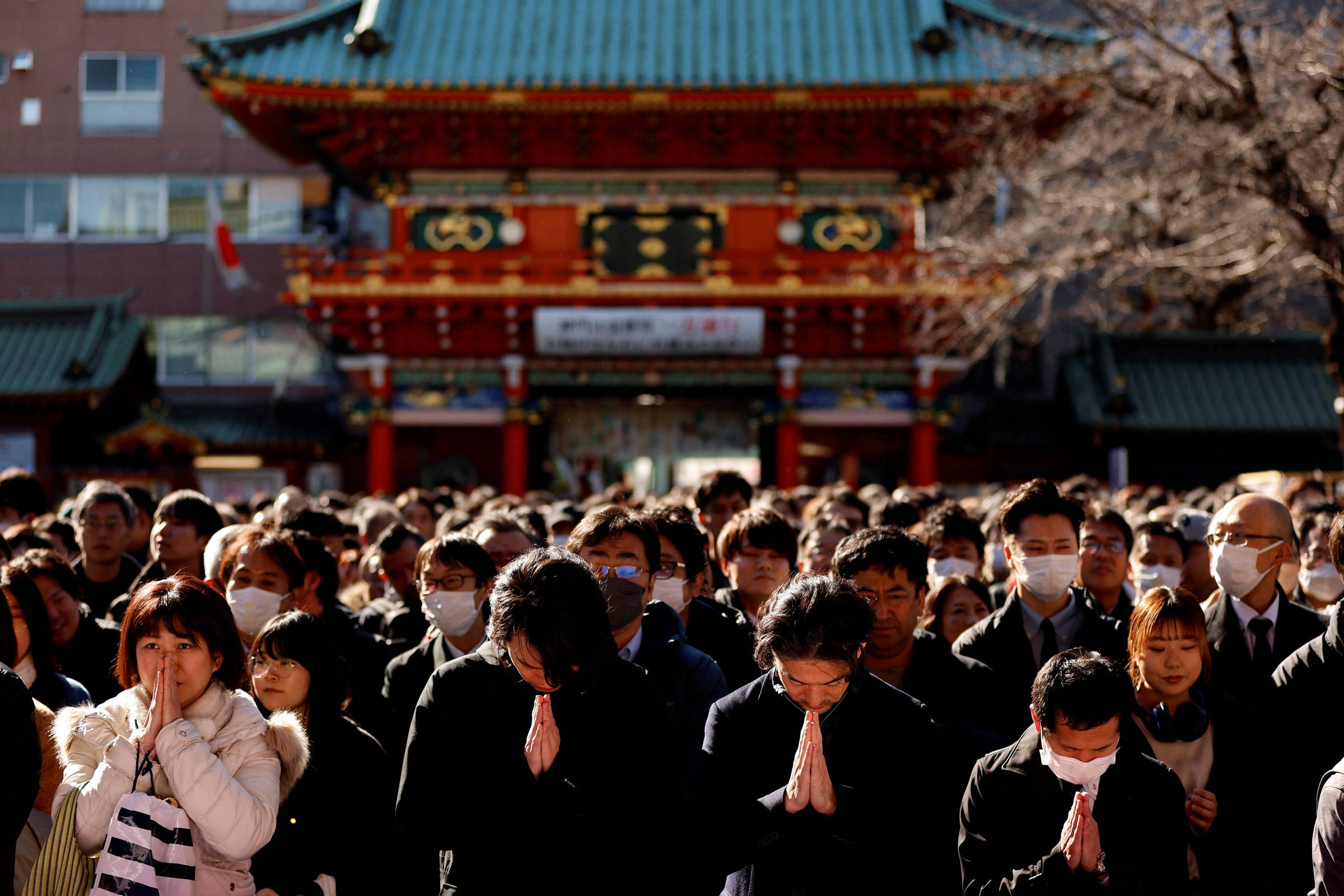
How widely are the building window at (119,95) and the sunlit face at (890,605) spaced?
23.8 m

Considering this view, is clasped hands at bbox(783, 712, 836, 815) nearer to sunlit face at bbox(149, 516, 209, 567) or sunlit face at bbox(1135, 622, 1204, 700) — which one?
sunlit face at bbox(1135, 622, 1204, 700)

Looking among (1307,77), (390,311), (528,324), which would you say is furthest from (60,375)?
(1307,77)

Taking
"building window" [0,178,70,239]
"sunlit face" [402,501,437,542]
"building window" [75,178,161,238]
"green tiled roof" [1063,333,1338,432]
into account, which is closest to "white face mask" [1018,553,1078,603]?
"sunlit face" [402,501,437,542]

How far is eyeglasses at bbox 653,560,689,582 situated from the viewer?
15.4 ft

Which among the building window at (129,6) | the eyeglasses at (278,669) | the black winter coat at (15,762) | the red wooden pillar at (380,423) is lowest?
the black winter coat at (15,762)

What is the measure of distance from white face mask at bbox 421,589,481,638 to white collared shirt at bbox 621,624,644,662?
1097 millimetres

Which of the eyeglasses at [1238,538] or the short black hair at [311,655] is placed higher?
the eyeglasses at [1238,538]

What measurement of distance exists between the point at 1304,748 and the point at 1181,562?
8.39 ft

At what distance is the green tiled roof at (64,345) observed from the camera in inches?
749

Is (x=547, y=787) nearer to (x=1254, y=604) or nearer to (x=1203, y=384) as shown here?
(x=1254, y=604)

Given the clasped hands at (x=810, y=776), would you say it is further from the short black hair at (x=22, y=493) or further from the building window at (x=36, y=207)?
the building window at (x=36, y=207)

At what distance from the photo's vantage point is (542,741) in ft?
10.4

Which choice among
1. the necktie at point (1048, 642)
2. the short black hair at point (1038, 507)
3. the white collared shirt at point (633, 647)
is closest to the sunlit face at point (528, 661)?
the white collared shirt at point (633, 647)

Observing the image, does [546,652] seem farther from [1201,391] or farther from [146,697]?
[1201,391]
